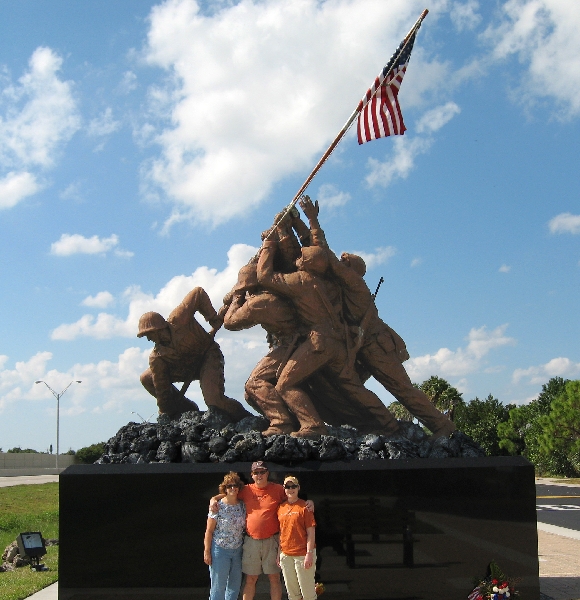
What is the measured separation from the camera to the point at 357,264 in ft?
31.7

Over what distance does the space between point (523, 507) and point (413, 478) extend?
1.22 metres

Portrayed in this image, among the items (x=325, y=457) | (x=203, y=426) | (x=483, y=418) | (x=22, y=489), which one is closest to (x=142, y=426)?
(x=203, y=426)

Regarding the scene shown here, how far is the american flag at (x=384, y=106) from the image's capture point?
31.0ft

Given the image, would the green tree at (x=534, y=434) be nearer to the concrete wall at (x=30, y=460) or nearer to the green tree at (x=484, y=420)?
the green tree at (x=484, y=420)

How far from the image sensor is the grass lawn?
947 cm

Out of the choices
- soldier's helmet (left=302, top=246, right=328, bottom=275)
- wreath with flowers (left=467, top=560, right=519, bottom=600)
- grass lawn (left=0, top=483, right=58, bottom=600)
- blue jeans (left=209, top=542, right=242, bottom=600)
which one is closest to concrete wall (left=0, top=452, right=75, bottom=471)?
grass lawn (left=0, top=483, right=58, bottom=600)

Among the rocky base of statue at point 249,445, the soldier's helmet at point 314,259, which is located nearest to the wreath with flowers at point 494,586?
the rocky base of statue at point 249,445

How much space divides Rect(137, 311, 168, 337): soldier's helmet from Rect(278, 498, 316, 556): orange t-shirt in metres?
4.01

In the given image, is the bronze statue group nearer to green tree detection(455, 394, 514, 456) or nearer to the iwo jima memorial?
the iwo jima memorial

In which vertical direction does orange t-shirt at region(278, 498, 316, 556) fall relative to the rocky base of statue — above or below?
below

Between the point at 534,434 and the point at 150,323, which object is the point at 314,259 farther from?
the point at 534,434

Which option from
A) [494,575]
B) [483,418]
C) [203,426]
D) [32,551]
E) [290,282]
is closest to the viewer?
[494,575]

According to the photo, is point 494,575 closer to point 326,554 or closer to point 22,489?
point 326,554

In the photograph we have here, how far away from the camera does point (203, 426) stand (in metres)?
8.34
